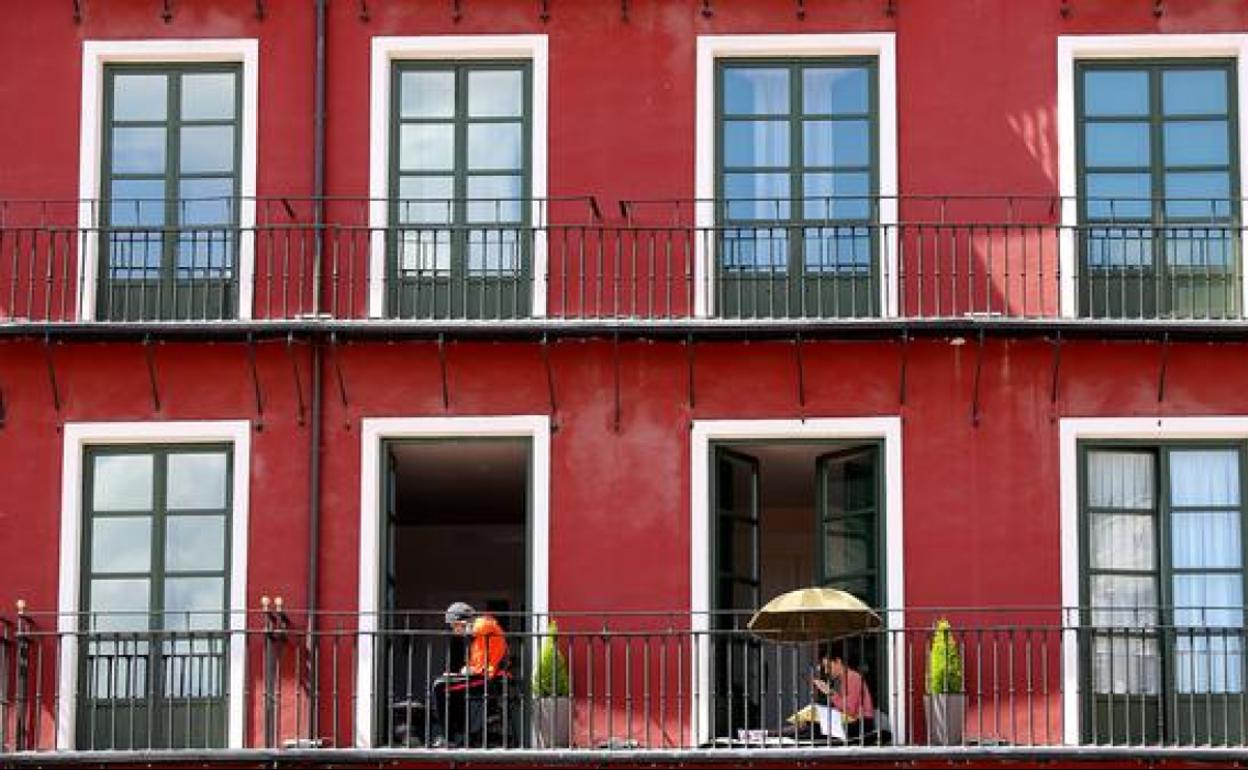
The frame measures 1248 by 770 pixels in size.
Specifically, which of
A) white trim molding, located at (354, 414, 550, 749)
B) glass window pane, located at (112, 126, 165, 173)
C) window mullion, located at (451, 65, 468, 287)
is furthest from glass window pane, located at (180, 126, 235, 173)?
white trim molding, located at (354, 414, 550, 749)

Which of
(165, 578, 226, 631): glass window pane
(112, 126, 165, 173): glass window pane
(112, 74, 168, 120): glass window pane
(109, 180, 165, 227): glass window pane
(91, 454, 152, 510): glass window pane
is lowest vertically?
(165, 578, 226, 631): glass window pane

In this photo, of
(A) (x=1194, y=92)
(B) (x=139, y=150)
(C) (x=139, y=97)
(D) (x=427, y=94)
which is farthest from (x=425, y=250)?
(A) (x=1194, y=92)

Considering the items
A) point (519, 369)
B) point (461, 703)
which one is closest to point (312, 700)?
point (461, 703)

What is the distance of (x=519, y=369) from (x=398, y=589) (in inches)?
362

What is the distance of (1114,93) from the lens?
3606 centimetres

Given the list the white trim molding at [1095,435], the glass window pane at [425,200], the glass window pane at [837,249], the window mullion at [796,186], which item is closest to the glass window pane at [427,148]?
the glass window pane at [425,200]

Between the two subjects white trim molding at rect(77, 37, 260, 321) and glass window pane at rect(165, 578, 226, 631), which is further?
white trim molding at rect(77, 37, 260, 321)

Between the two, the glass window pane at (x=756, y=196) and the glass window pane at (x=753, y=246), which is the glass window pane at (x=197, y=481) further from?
the glass window pane at (x=756, y=196)

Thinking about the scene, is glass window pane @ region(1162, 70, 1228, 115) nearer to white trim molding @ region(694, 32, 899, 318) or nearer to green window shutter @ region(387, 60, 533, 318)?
white trim molding @ region(694, 32, 899, 318)

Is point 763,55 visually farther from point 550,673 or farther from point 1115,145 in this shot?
point 550,673

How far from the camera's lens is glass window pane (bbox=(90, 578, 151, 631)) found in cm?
3534

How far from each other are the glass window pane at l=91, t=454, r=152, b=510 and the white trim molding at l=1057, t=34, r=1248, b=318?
337 inches

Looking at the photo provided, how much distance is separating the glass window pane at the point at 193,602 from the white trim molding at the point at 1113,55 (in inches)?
326

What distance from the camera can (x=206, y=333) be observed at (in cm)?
3525
